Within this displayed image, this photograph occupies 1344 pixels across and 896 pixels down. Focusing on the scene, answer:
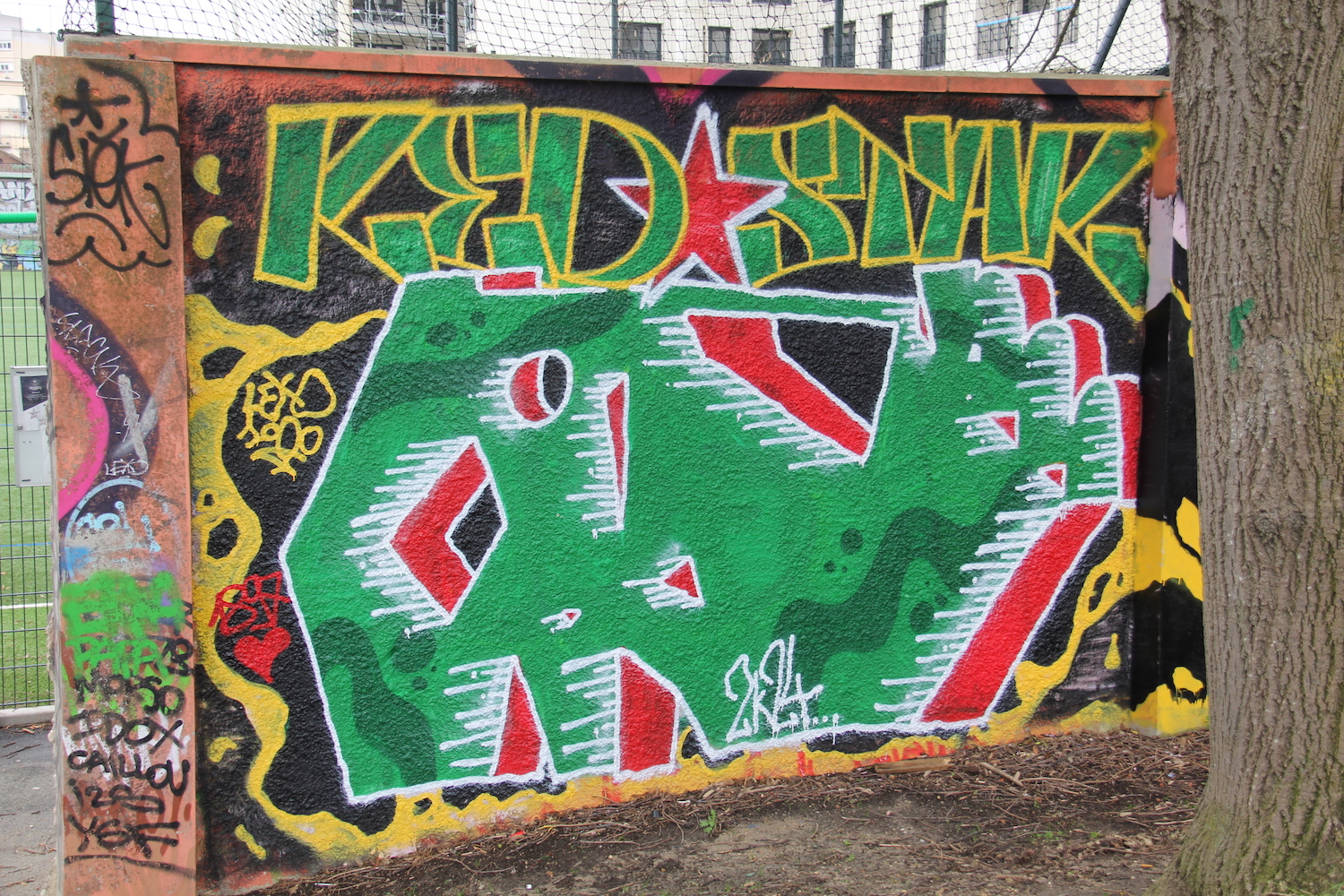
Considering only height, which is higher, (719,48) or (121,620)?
(719,48)

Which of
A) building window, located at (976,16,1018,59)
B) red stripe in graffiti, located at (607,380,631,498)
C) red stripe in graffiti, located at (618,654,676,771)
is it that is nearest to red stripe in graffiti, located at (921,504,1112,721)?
red stripe in graffiti, located at (618,654,676,771)

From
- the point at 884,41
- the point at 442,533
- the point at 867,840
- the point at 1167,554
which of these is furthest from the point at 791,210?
the point at 867,840

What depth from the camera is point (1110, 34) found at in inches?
169

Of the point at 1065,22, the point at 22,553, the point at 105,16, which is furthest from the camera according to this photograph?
the point at 22,553

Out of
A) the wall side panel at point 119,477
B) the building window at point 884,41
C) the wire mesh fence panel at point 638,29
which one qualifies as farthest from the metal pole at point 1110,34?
the wall side panel at point 119,477

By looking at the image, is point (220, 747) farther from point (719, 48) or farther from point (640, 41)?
point (719, 48)

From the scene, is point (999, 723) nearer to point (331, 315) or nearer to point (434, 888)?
point (434, 888)

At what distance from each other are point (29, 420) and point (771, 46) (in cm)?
324

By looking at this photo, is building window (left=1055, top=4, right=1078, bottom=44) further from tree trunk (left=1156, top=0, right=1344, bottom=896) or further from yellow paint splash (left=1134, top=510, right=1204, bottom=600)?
Result: yellow paint splash (left=1134, top=510, right=1204, bottom=600)

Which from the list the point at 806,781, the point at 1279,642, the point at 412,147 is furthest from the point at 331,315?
the point at 1279,642

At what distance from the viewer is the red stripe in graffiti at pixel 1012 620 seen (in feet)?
12.6

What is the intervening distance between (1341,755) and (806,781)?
1778mm

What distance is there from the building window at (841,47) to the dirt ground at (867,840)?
2832 millimetres

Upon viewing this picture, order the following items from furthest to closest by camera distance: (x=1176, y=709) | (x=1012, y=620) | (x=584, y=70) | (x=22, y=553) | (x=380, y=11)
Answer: (x=22, y=553) → (x=1176, y=709) → (x=1012, y=620) → (x=380, y=11) → (x=584, y=70)
